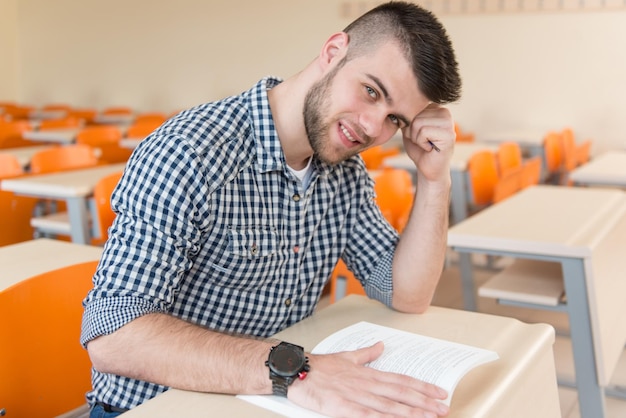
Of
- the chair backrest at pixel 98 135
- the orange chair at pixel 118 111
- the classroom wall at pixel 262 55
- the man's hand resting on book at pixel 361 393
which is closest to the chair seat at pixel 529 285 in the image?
the man's hand resting on book at pixel 361 393

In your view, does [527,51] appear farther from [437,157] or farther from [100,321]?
[100,321]

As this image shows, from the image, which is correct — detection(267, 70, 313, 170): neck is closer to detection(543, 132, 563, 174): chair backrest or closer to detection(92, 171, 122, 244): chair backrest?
detection(92, 171, 122, 244): chair backrest

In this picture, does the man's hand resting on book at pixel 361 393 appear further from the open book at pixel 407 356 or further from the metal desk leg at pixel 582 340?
the metal desk leg at pixel 582 340

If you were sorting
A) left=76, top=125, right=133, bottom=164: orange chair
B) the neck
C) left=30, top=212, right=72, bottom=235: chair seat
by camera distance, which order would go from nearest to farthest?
1. the neck
2. left=30, top=212, right=72, bottom=235: chair seat
3. left=76, top=125, right=133, bottom=164: orange chair

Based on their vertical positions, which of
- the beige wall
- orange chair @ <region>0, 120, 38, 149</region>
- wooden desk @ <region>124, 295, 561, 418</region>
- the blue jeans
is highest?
the beige wall

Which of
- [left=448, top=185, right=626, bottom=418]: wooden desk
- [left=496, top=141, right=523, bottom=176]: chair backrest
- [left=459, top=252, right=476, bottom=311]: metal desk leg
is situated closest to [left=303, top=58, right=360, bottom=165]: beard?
[left=448, top=185, right=626, bottom=418]: wooden desk

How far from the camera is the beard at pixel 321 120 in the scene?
1478 millimetres

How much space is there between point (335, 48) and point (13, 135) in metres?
5.65

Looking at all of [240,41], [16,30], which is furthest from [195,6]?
[16,30]

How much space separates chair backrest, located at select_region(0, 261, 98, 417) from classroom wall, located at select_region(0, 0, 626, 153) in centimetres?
517

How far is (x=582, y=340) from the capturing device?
2412 millimetres

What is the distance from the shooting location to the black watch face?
1148 mm

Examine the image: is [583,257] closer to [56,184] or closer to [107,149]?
[56,184]

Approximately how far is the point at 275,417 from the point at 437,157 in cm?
84
